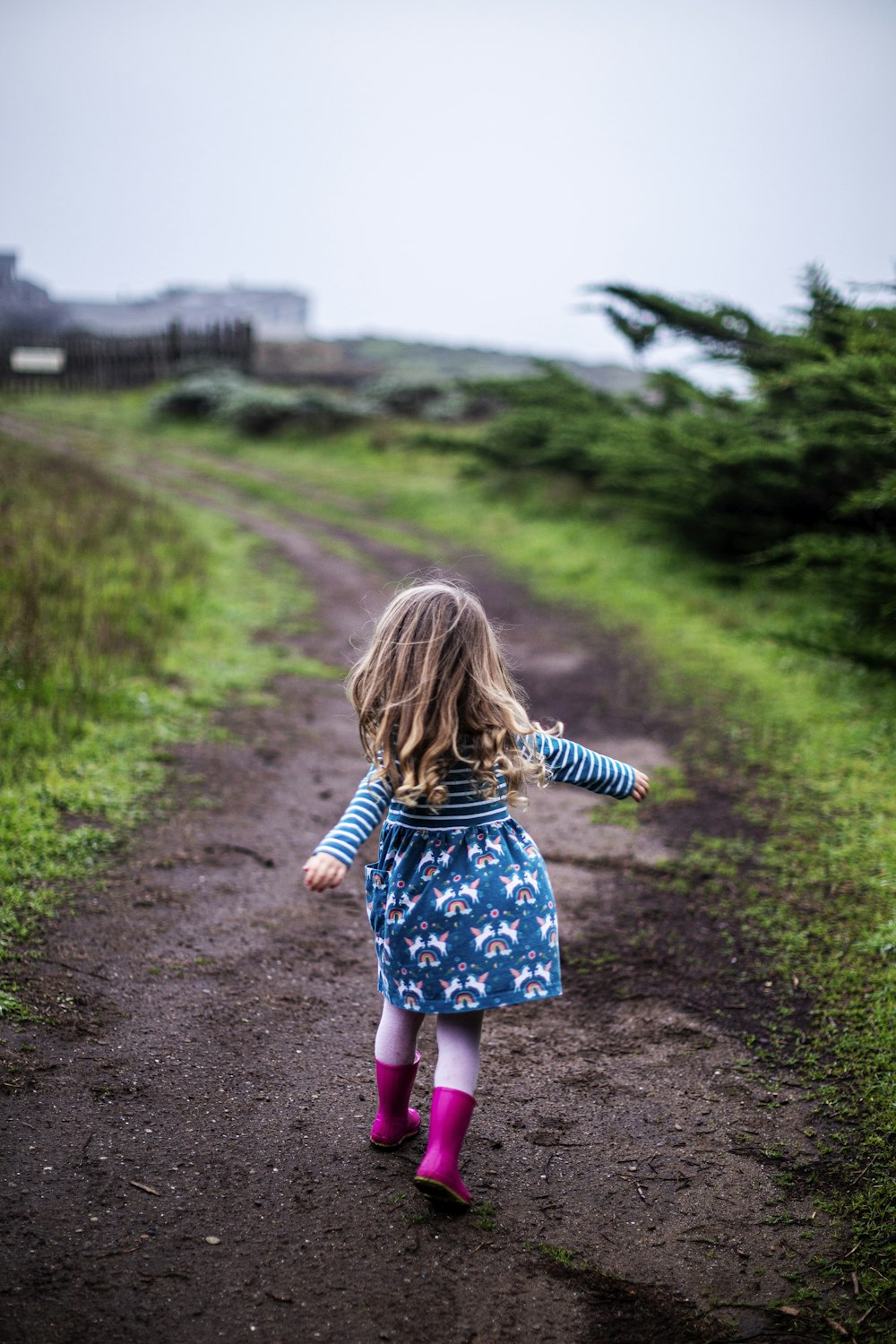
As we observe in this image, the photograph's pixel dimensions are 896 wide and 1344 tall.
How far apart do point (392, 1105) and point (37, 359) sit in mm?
23336

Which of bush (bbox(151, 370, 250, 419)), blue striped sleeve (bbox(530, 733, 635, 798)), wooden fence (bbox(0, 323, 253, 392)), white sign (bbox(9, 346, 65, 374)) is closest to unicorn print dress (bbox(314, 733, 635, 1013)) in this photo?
blue striped sleeve (bbox(530, 733, 635, 798))

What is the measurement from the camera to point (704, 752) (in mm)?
5707

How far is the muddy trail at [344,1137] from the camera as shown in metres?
2.02

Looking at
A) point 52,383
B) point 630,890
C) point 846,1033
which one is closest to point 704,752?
point 630,890

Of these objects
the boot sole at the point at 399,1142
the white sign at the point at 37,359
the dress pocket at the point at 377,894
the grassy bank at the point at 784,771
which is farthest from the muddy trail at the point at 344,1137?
the white sign at the point at 37,359

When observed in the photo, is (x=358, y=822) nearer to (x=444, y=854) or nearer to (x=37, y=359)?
(x=444, y=854)

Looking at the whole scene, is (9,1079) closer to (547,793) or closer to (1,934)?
(1,934)

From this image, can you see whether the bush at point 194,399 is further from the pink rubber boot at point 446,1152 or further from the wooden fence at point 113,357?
the pink rubber boot at point 446,1152

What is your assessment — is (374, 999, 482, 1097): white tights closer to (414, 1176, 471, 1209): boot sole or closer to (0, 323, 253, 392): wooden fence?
(414, 1176, 471, 1209): boot sole

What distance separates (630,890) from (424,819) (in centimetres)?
203

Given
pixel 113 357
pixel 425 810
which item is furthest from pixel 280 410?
pixel 425 810

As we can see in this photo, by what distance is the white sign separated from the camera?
21.8 m

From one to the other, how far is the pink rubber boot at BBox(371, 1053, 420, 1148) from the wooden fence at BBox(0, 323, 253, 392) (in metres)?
22.6

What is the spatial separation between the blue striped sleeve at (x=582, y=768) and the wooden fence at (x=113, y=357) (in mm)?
22323
